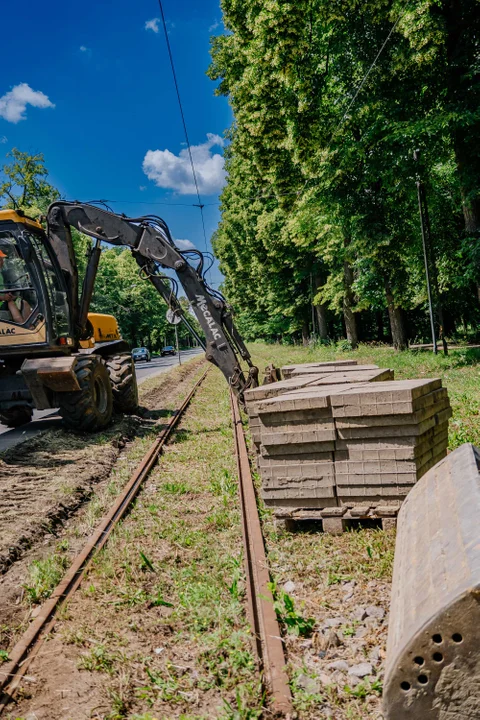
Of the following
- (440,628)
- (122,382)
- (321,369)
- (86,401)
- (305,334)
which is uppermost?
(305,334)

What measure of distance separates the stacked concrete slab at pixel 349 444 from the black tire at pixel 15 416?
8.63m

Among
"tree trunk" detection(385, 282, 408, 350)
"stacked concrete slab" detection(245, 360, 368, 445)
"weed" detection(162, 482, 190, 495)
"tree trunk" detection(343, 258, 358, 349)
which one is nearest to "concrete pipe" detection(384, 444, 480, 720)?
"stacked concrete slab" detection(245, 360, 368, 445)

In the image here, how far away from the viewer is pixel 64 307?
10.8m

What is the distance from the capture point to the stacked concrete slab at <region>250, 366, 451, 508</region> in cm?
446

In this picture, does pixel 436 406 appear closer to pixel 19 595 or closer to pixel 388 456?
pixel 388 456

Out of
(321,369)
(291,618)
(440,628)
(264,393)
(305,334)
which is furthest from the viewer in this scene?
(305,334)

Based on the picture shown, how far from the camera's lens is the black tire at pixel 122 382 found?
41.2ft

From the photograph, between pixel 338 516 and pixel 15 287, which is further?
pixel 15 287

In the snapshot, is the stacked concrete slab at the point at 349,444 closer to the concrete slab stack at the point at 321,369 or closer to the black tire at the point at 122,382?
the concrete slab stack at the point at 321,369

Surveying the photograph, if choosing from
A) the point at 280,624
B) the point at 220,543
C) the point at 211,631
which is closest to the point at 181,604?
the point at 211,631

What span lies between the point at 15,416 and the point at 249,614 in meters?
9.89

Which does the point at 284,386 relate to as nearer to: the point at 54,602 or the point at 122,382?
the point at 54,602

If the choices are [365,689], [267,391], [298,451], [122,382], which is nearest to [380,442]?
[298,451]

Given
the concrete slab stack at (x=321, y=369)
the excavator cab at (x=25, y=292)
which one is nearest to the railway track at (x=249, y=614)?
the concrete slab stack at (x=321, y=369)
